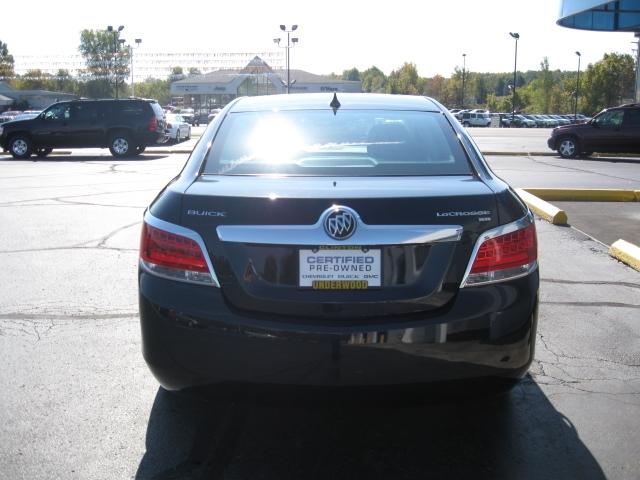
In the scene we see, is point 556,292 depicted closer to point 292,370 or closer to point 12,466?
point 292,370

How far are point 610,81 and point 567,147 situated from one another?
3606 inches

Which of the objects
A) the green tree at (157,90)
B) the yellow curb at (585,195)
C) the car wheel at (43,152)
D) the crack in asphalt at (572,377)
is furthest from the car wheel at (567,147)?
the green tree at (157,90)

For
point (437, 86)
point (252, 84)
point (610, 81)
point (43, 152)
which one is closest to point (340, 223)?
point (43, 152)

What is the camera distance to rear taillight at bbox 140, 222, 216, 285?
3.12 m

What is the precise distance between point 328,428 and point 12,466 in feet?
4.72

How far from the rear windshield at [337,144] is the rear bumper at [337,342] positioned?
786 millimetres

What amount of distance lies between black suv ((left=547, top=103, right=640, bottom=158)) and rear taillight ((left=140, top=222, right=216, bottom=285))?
22.1 meters

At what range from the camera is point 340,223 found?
3002 mm

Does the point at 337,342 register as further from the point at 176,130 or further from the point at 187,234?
the point at 176,130

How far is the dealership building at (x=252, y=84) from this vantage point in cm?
Result: 9775

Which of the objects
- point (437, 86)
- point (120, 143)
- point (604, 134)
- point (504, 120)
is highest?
point (437, 86)

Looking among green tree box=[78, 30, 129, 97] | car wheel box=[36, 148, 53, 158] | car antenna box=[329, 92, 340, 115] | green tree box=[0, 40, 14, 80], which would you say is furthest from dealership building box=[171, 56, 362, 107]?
car antenna box=[329, 92, 340, 115]

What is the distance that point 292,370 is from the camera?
303 cm

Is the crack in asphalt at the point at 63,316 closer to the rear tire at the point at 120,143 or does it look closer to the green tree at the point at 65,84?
the rear tire at the point at 120,143
